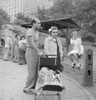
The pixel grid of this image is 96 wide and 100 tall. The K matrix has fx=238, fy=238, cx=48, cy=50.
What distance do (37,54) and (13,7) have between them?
150285mm

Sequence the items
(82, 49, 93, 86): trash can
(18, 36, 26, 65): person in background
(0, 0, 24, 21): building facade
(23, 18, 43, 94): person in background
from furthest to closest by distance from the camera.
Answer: (0, 0, 24, 21): building facade, (18, 36, 26, 65): person in background, (82, 49, 93, 86): trash can, (23, 18, 43, 94): person in background

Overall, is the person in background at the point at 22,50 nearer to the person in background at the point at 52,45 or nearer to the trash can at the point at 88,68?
the trash can at the point at 88,68

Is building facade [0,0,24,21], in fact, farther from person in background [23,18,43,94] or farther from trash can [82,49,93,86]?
person in background [23,18,43,94]

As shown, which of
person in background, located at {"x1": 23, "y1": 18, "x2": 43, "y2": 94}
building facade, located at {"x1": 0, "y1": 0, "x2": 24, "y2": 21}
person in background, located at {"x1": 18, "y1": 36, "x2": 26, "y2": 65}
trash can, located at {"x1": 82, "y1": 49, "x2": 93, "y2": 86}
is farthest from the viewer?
building facade, located at {"x1": 0, "y1": 0, "x2": 24, "y2": 21}

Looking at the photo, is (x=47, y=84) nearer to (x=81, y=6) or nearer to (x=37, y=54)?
(x=37, y=54)

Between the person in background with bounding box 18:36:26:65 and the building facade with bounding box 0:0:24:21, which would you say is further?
the building facade with bounding box 0:0:24:21

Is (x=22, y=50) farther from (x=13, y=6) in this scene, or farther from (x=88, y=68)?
(x=13, y=6)

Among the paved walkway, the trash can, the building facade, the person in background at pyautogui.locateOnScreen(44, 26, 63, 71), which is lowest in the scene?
the paved walkway

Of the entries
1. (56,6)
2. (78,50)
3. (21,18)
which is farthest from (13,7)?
(78,50)

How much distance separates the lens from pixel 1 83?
7.15m

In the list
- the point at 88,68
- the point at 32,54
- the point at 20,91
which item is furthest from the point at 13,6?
the point at 32,54

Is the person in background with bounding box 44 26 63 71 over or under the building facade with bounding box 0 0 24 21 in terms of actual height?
under

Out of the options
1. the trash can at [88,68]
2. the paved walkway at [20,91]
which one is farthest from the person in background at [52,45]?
the trash can at [88,68]

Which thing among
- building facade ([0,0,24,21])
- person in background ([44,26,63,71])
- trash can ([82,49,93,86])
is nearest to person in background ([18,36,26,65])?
trash can ([82,49,93,86])
